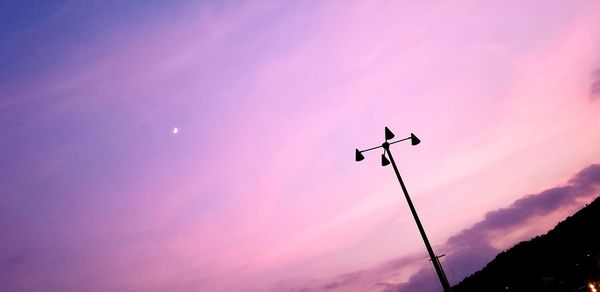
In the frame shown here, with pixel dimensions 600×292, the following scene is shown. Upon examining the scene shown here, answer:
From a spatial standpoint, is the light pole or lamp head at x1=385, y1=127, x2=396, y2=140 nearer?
the light pole

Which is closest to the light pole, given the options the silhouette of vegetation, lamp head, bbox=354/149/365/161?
lamp head, bbox=354/149/365/161

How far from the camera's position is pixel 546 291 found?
45938 mm

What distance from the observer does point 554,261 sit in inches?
2904

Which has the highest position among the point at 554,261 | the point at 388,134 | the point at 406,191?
the point at 554,261

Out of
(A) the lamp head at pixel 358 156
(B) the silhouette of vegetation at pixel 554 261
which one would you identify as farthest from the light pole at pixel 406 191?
(B) the silhouette of vegetation at pixel 554 261

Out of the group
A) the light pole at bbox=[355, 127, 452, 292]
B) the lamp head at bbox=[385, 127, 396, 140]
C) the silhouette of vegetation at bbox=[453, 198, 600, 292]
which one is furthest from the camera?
the silhouette of vegetation at bbox=[453, 198, 600, 292]

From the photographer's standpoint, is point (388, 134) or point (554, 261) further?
point (554, 261)

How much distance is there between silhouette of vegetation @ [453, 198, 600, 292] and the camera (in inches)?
A: 1860

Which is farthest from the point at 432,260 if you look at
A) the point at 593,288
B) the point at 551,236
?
the point at 551,236

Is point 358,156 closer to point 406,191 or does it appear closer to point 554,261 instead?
point 406,191

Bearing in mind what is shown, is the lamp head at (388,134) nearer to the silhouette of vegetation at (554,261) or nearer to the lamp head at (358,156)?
the lamp head at (358,156)

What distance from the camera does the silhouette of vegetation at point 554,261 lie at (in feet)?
155

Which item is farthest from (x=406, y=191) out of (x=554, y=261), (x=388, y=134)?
(x=554, y=261)

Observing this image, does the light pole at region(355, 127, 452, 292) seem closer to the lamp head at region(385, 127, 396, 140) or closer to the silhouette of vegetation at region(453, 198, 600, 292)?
the lamp head at region(385, 127, 396, 140)
